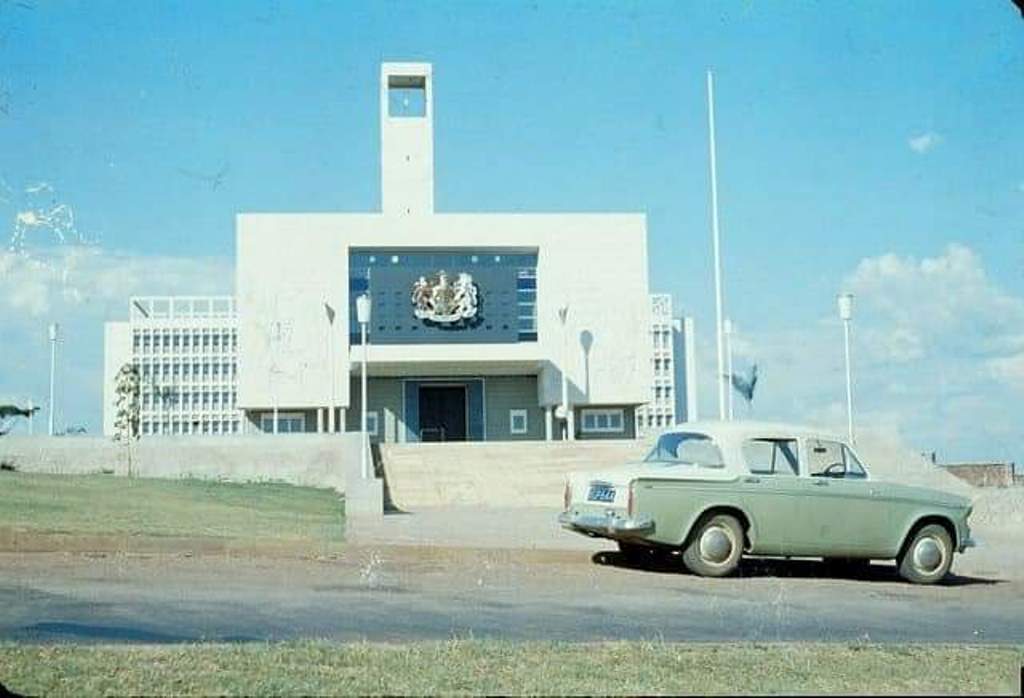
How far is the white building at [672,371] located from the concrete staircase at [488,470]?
2238 inches

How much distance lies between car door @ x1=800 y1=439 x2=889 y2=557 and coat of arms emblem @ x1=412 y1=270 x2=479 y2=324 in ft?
96.6

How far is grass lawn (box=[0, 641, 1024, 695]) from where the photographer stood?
5992 mm

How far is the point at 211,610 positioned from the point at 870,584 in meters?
7.22

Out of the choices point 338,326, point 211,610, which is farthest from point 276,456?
point 211,610

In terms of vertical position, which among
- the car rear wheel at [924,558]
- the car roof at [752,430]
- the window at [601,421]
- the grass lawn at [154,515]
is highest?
the window at [601,421]

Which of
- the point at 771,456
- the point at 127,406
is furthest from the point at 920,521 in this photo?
the point at 127,406

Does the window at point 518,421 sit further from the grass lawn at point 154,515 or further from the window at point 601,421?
the grass lawn at point 154,515

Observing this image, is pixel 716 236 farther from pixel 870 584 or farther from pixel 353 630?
pixel 353 630

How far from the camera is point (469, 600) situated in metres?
10.5

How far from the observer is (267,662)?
6.63 metres

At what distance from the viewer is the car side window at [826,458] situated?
45.0 ft

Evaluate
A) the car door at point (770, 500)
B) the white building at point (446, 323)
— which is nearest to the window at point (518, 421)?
the white building at point (446, 323)

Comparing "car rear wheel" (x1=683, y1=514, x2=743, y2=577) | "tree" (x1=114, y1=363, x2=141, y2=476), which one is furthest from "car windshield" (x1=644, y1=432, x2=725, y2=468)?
"tree" (x1=114, y1=363, x2=141, y2=476)

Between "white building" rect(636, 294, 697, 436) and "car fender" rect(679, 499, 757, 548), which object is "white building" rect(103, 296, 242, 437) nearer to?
"white building" rect(636, 294, 697, 436)
